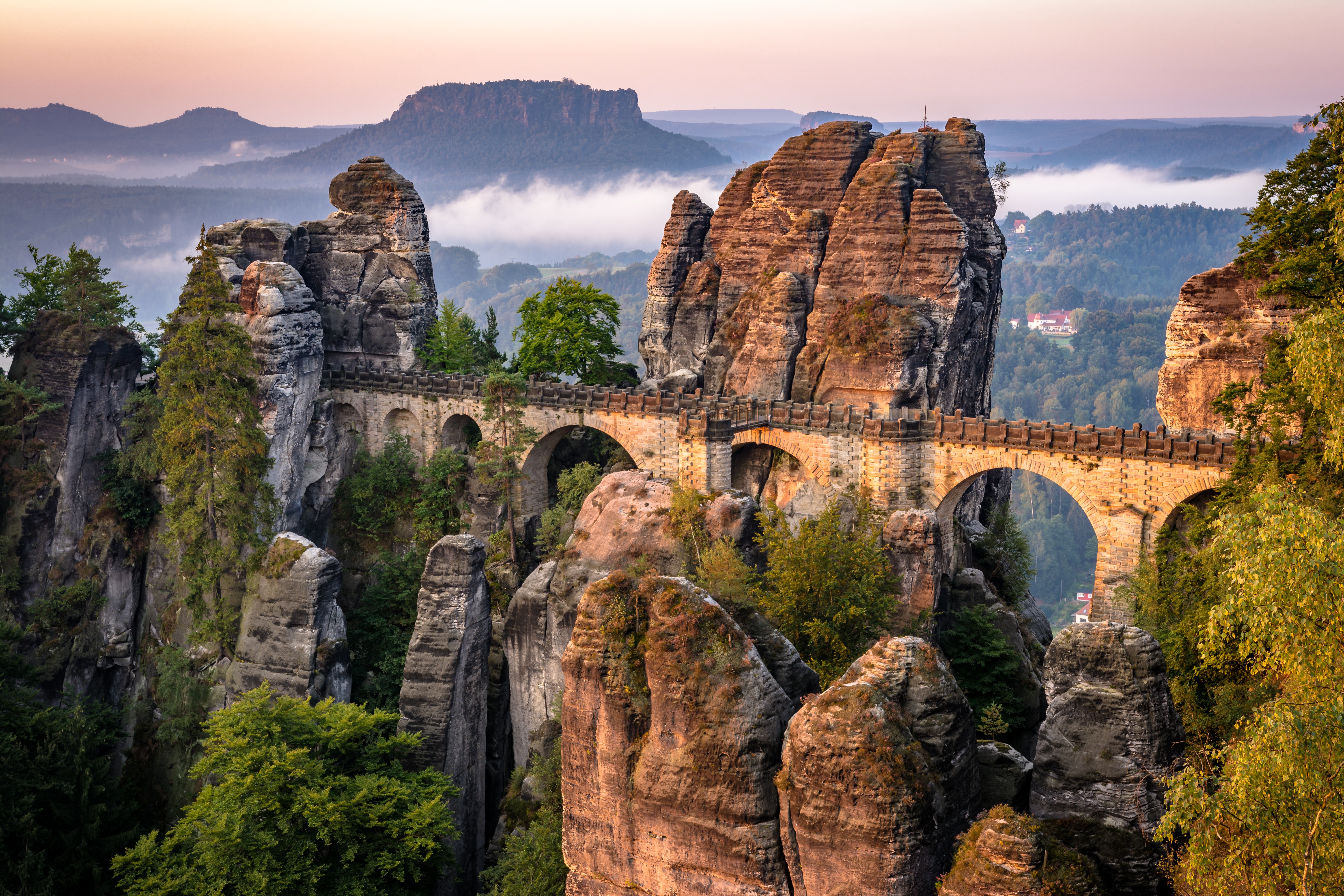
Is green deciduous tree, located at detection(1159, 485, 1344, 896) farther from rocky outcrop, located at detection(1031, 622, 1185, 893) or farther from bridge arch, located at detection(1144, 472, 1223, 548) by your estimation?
bridge arch, located at detection(1144, 472, 1223, 548)

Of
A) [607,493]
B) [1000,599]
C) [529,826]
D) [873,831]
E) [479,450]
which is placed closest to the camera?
[873,831]

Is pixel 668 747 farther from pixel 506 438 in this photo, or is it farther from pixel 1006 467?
pixel 506 438

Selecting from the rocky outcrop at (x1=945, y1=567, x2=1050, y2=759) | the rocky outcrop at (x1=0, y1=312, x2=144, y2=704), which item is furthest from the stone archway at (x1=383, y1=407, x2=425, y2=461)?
the rocky outcrop at (x1=945, y1=567, x2=1050, y2=759)

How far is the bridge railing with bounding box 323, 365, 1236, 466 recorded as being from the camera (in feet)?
107

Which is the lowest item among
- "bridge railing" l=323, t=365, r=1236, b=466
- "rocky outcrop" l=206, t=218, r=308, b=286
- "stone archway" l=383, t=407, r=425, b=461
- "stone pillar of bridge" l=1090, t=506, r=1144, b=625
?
"stone pillar of bridge" l=1090, t=506, r=1144, b=625

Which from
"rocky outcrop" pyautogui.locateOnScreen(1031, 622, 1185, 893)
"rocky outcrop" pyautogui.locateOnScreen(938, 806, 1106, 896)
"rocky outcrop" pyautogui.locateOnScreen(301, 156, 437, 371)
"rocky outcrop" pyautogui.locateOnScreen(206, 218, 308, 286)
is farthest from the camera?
"rocky outcrop" pyautogui.locateOnScreen(301, 156, 437, 371)

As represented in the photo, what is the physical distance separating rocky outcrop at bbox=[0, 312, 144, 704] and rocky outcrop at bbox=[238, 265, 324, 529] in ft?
18.5

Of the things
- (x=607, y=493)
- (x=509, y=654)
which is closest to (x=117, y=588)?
(x=509, y=654)

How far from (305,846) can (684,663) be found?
1089 centimetres

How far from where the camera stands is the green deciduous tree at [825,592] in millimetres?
22516

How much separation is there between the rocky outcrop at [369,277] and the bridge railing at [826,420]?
1.45m

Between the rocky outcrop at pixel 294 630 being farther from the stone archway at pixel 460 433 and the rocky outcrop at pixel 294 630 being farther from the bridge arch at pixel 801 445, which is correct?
the bridge arch at pixel 801 445

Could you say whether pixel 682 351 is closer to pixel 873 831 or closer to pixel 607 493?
pixel 607 493

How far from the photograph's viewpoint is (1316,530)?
13.5 meters
